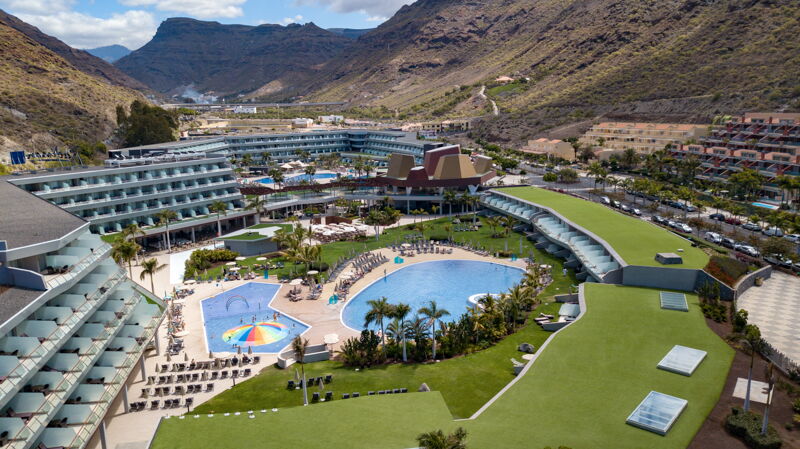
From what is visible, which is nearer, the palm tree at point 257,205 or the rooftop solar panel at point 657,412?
the rooftop solar panel at point 657,412

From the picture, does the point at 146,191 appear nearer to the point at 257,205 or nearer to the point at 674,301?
the point at 257,205

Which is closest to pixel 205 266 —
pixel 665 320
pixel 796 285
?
pixel 665 320

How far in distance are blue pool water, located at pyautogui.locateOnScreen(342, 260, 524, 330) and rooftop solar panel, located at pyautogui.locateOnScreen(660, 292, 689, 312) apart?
1531 centimetres

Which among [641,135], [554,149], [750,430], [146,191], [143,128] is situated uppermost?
[143,128]

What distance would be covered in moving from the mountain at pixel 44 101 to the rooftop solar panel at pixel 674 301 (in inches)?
4032

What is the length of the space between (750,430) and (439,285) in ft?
108

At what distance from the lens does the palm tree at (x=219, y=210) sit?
2827 inches

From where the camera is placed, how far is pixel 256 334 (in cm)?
4312

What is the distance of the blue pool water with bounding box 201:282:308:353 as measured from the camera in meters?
42.3

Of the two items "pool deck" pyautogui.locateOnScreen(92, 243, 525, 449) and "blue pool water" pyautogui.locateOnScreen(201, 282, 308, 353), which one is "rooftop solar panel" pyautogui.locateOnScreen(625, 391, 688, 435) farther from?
"blue pool water" pyautogui.locateOnScreen(201, 282, 308, 353)

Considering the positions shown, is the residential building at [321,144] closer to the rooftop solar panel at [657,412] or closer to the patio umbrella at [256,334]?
the patio umbrella at [256,334]

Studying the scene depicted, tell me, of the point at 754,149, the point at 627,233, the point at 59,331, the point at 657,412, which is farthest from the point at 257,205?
the point at 754,149

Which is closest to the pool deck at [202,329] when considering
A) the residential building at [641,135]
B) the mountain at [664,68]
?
the residential building at [641,135]

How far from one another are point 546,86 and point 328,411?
6867 inches
